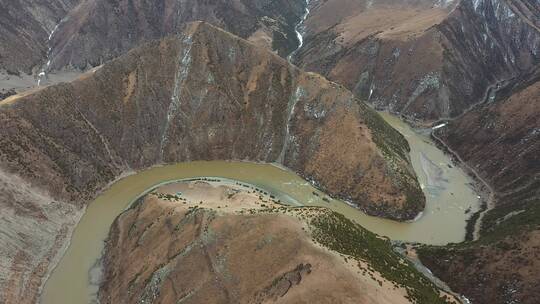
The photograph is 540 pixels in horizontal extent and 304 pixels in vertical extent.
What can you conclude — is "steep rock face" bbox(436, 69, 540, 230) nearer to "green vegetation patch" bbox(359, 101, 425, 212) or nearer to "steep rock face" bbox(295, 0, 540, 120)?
"green vegetation patch" bbox(359, 101, 425, 212)

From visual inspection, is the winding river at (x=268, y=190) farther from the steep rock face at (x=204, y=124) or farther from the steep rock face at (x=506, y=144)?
the steep rock face at (x=506, y=144)

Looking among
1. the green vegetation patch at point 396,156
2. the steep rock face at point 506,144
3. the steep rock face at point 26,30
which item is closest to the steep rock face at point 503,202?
the steep rock face at point 506,144

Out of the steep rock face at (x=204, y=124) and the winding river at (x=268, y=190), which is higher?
the steep rock face at (x=204, y=124)

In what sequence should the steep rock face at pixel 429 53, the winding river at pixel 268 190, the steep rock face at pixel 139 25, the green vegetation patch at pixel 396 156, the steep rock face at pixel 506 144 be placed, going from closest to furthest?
the winding river at pixel 268 190, the green vegetation patch at pixel 396 156, the steep rock face at pixel 506 144, the steep rock face at pixel 429 53, the steep rock face at pixel 139 25

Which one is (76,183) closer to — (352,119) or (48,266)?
(48,266)

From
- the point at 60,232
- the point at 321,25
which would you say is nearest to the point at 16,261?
the point at 60,232

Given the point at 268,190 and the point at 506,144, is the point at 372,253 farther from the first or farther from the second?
Answer: the point at 506,144

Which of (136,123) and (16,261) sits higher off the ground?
(136,123)

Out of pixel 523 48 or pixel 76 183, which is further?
pixel 523 48
